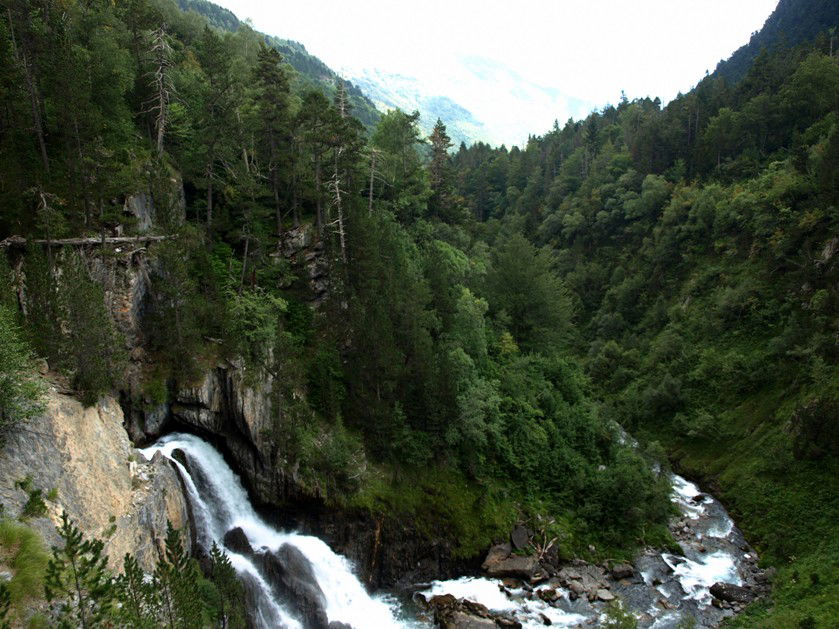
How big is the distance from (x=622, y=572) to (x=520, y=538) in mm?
5606

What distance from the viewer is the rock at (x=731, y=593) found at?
26.9 meters

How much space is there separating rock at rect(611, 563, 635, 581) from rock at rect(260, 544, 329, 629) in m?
15.6

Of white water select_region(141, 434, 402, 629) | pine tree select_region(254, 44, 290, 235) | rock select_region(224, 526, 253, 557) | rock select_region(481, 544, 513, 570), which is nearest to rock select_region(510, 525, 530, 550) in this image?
rock select_region(481, 544, 513, 570)

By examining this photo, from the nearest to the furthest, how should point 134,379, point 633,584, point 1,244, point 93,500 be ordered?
point 93,500 → point 1,244 → point 134,379 → point 633,584

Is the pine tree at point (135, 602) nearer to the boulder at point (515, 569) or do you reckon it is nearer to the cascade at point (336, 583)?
the cascade at point (336, 583)

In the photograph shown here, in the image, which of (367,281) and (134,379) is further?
(367,281)

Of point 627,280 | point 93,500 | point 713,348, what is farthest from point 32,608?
point 627,280

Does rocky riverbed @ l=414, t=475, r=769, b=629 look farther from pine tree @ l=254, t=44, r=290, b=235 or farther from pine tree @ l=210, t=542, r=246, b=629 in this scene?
pine tree @ l=254, t=44, r=290, b=235

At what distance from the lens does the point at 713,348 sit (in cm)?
4778

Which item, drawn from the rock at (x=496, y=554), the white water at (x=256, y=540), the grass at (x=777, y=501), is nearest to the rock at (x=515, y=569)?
the rock at (x=496, y=554)

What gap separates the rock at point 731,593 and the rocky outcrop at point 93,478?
2623 centimetres

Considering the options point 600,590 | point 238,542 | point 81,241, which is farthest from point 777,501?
point 81,241

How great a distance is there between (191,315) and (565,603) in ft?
76.1

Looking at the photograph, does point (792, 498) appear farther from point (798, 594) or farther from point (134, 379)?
point (134, 379)
